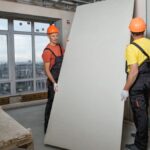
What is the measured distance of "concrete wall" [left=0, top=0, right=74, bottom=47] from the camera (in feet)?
14.3

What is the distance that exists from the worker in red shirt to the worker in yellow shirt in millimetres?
1124

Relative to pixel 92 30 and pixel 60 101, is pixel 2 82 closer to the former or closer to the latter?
pixel 60 101

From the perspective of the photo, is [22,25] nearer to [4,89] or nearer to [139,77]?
[4,89]

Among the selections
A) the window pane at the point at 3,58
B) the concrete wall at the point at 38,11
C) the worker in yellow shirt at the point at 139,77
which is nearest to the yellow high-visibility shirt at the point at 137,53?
the worker in yellow shirt at the point at 139,77

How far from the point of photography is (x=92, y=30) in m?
2.89

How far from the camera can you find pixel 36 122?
383 cm

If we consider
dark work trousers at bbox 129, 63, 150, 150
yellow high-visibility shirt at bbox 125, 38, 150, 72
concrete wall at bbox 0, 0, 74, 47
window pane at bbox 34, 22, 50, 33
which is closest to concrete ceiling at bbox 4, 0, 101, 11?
concrete wall at bbox 0, 0, 74, 47

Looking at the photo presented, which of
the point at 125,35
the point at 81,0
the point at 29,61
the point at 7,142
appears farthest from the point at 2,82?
the point at 7,142

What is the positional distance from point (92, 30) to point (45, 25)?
135 inches

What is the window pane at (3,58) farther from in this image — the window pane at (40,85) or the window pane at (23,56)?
the window pane at (40,85)

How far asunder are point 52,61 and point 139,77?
1322 millimetres

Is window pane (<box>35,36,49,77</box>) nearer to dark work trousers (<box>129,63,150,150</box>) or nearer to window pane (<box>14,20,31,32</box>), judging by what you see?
window pane (<box>14,20,31,32</box>)

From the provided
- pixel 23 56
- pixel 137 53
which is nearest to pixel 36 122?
pixel 137 53

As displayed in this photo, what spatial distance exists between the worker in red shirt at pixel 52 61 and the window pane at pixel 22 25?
8.97 feet
